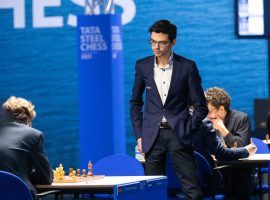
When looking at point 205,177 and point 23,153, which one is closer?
point 23,153

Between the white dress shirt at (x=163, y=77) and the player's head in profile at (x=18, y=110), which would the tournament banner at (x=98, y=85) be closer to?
the white dress shirt at (x=163, y=77)

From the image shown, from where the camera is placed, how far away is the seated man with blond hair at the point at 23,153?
16.5 feet

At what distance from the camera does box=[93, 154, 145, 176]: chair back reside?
232 inches

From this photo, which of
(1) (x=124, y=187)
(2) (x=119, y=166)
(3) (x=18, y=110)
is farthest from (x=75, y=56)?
(1) (x=124, y=187)

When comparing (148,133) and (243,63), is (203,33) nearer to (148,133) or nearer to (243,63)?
(243,63)

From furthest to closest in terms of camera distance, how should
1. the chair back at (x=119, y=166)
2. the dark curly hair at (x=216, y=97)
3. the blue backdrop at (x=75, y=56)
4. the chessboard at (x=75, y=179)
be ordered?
the blue backdrop at (x=75, y=56), the dark curly hair at (x=216, y=97), the chair back at (x=119, y=166), the chessboard at (x=75, y=179)

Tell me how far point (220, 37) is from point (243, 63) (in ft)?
1.48

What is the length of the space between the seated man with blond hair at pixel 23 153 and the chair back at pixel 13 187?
31 centimetres

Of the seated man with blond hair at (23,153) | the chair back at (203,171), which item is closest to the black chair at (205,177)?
the chair back at (203,171)

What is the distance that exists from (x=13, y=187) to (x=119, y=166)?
144 cm

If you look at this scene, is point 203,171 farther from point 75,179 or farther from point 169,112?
point 75,179

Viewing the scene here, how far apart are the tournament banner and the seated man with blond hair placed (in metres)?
4.39

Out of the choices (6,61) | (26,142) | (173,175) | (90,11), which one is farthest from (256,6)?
(26,142)

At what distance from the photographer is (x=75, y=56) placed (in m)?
12.0
